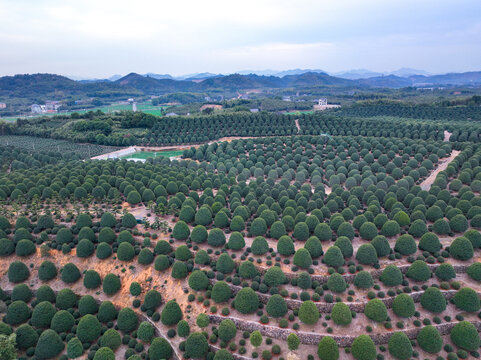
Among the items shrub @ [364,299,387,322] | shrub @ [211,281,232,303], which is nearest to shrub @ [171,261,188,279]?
shrub @ [211,281,232,303]

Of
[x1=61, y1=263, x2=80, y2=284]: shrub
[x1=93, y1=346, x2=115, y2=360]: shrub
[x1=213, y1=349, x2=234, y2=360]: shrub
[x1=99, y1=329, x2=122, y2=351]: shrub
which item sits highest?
[x1=61, y1=263, x2=80, y2=284]: shrub

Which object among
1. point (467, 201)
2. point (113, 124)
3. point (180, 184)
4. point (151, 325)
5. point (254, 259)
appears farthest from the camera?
point (113, 124)

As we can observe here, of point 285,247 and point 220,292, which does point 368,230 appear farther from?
point 220,292

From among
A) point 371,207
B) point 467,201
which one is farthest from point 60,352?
point 467,201

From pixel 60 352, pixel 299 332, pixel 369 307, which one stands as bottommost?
pixel 60 352

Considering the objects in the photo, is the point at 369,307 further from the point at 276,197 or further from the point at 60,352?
the point at 60,352

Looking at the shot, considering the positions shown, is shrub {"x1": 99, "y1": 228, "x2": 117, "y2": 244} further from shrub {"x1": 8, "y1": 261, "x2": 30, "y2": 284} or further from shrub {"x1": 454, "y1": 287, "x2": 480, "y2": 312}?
shrub {"x1": 454, "y1": 287, "x2": 480, "y2": 312}

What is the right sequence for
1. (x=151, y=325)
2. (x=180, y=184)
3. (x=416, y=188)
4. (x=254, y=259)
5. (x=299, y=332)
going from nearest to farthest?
(x=299, y=332)
(x=151, y=325)
(x=254, y=259)
(x=416, y=188)
(x=180, y=184)

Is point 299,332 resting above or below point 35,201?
below
